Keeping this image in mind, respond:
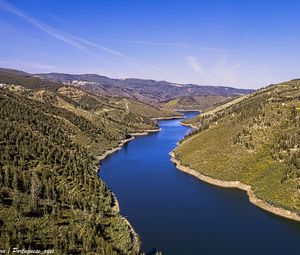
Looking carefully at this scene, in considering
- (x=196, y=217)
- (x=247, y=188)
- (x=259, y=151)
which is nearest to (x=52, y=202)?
(x=196, y=217)

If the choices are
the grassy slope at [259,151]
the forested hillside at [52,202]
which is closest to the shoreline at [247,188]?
the grassy slope at [259,151]

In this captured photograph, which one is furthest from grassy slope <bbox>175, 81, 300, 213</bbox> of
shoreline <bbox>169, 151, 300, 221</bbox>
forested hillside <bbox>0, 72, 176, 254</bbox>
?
forested hillside <bbox>0, 72, 176, 254</bbox>

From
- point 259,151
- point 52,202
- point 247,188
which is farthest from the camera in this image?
point 259,151

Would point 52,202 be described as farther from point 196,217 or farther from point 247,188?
point 247,188

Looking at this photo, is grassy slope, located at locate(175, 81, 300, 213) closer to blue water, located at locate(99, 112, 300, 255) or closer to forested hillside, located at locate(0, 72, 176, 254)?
blue water, located at locate(99, 112, 300, 255)

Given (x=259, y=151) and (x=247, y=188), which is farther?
(x=259, y=151)

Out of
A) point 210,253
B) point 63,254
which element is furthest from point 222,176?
point 63,254

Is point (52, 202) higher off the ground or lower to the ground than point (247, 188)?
lower
